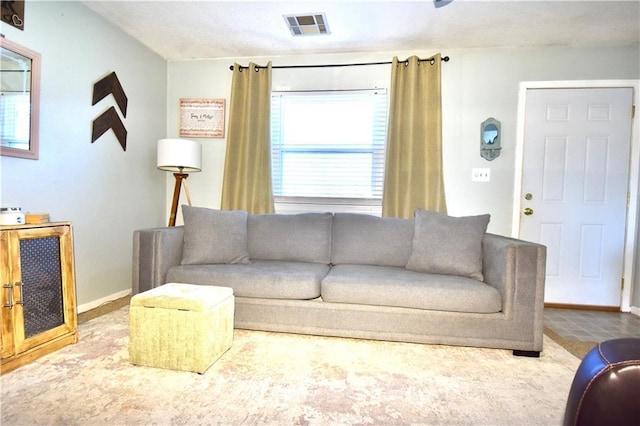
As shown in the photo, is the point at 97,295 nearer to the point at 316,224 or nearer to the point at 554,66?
the point at 316,224

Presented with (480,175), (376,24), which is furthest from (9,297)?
(480,175)

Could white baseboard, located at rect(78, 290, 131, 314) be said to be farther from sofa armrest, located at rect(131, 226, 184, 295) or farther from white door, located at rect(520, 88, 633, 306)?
white door, located at rect(520, 88, 633, 306)

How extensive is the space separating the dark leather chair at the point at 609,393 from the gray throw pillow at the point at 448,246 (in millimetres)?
1331

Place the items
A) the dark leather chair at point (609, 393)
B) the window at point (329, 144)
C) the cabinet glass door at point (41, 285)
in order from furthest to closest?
1. the window at point (329, 144)
2. the cabinet glass door at point (41, 285)
3. the dark leather chair at point (609, 393)

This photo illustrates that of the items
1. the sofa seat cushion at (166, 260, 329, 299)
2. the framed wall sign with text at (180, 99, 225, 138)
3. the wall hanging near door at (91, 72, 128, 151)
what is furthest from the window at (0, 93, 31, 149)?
the framed wall sign with text at (180, 99, 225, 138)

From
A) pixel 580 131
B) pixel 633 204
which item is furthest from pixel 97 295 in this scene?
pixel 633 204

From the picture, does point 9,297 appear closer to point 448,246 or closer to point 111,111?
point 111,111

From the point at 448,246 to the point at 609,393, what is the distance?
1475 mm

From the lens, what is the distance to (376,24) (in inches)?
106

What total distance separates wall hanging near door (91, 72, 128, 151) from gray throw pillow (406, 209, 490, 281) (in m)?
2.72

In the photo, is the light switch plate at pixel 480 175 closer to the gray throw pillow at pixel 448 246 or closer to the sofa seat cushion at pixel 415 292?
the gray throw pillow at pixel 448 246

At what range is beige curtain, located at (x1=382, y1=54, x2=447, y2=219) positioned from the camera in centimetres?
305

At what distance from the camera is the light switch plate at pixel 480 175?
3.11 meters

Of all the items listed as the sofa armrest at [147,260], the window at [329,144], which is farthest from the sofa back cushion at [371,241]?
the sofa armrest at [147,260]
